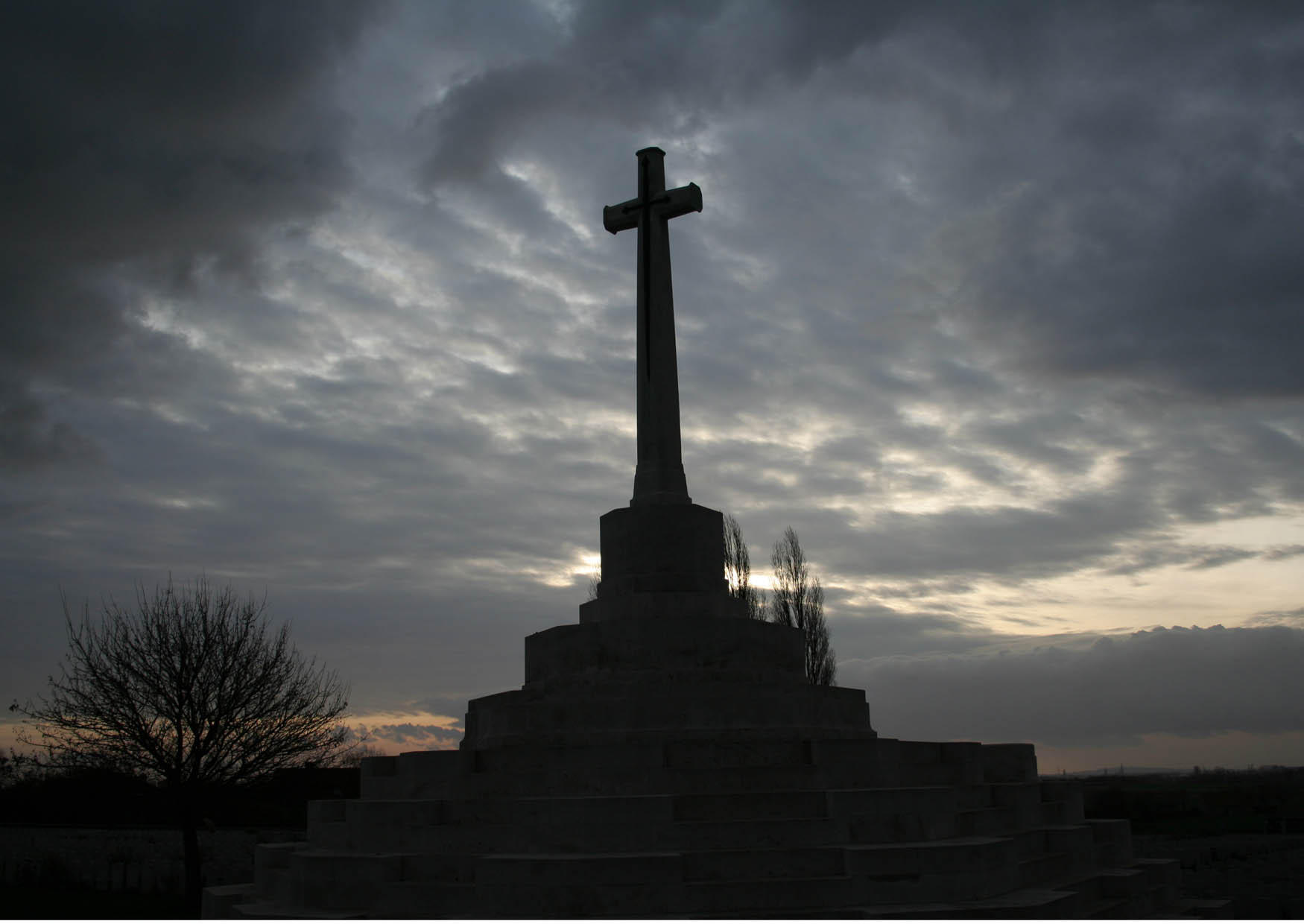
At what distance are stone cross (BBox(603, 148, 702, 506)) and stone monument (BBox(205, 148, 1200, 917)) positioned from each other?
0.12 feet

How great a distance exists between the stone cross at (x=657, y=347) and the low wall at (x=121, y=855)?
10.3 metres

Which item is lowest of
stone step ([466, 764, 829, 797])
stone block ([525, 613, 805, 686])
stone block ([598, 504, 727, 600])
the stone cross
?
stone step ([466, 764, 829, 797])

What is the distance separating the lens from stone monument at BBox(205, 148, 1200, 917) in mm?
7566

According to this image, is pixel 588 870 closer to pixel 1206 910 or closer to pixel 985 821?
pixel 985 821

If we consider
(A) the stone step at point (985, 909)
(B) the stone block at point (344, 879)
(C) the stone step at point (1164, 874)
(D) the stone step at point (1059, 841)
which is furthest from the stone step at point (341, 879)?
(C) the stone step at point (1164, 874)

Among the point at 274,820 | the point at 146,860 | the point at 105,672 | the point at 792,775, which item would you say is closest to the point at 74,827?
the point at 274,820

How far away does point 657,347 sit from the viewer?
12.2 meters

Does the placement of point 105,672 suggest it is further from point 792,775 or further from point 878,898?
point 878,898

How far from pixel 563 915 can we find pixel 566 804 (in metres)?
0.94

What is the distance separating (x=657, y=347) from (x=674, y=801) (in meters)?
5.91

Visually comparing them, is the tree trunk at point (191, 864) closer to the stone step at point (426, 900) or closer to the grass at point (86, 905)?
the grass at point (86, 905)

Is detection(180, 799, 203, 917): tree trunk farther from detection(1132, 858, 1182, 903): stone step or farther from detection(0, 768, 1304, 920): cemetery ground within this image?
detection(1132, 858, 1182, 903): stone step

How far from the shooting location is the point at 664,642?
34.3 ft

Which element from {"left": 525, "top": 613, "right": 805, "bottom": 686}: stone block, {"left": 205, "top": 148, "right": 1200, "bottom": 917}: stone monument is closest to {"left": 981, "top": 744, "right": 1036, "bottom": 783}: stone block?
{"left": 205, "top": 148, "right": 1200, "bottom": 917}: stone monument
